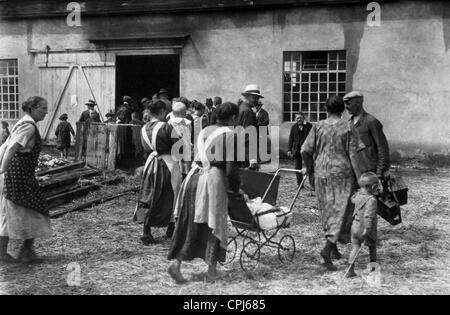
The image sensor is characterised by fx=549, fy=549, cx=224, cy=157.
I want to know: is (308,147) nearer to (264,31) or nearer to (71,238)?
(71,238)

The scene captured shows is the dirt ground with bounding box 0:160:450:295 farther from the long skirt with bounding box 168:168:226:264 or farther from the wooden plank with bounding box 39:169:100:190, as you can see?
the wooden plank with bounding box 39:169:100:190

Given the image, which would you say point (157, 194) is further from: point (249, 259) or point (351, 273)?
point (351, 273)

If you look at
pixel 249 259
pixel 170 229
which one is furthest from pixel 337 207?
pixel 170 229

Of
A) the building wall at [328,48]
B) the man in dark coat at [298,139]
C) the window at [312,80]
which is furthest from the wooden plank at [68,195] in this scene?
the window at [312,80]

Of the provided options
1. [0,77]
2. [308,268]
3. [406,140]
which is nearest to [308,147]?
[308,268]

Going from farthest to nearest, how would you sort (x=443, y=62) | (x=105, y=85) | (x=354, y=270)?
(x=105, y=85), (x=443, y=62), (x=354, y=270)

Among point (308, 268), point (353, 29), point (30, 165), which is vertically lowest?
point (308, 268)

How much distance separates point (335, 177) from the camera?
231 inches

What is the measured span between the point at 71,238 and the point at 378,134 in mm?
4209

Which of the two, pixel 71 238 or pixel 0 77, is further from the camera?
pixel 0 77

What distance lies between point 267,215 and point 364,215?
98 centimetres

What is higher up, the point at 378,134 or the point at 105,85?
the point at 105,85

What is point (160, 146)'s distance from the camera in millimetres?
6965

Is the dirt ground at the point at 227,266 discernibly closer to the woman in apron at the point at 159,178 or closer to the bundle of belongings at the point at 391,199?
the woman in apron at the point at 159,178
